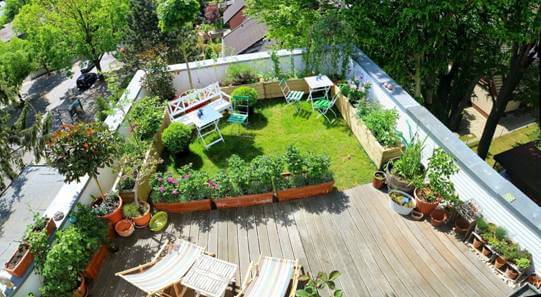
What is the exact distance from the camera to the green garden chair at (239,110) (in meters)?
8.63

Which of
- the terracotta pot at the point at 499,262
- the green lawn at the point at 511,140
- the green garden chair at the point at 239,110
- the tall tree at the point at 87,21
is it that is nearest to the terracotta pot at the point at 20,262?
the green garden chair at the point at 239,110

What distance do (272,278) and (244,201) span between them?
1.97m

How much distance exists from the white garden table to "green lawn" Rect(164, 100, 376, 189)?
51cm

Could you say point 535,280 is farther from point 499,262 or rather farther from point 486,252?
point 486,252

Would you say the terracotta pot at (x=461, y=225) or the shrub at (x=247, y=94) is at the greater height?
the shrub at (x=247, y=94)

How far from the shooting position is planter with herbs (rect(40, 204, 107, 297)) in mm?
4895

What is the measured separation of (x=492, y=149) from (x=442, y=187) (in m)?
13.4

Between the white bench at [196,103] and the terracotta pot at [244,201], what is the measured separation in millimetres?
2685

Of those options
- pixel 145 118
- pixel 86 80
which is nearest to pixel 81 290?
pixel 145 118

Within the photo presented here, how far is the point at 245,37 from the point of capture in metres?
23.5

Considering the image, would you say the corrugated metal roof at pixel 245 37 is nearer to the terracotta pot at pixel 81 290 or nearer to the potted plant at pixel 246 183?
the potted plant at pixel 246 183

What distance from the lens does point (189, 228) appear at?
6.59 m

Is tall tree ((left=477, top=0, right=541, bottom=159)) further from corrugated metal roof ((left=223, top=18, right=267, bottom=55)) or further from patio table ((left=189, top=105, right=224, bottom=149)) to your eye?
corrugated metal roof ((left=223, top=18, right=267, bottom=55))

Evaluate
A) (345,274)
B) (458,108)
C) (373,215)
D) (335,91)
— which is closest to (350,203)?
(373,215)
